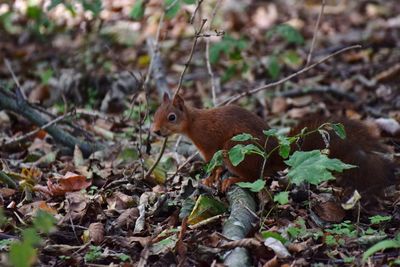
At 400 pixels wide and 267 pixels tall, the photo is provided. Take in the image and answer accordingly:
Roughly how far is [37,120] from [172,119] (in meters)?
1.22

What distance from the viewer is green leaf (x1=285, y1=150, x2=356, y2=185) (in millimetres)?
3039

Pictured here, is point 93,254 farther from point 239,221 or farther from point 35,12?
point 35,12

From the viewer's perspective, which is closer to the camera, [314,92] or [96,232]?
[96,232]

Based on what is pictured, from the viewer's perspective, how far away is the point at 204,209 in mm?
3627

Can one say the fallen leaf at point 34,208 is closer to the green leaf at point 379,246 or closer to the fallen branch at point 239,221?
the fallen branch at point 239,221

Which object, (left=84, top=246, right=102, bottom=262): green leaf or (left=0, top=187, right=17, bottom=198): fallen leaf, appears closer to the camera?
(left=84, top=246, right=102, bottom=262): green leaf

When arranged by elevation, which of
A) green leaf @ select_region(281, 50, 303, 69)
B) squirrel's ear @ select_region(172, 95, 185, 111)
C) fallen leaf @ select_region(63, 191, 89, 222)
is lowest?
green leaf @ select_region(281, 50, 303, 69)

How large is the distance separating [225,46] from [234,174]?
99.3 inches

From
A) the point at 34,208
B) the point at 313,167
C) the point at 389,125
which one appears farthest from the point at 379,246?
the point at 389,125

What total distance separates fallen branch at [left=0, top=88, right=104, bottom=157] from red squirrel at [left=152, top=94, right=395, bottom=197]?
0.79 metres

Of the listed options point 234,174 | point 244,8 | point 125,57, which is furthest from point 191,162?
point 244,8

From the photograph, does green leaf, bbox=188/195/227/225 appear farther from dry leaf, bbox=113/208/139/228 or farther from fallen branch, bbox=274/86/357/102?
fallen branch, bbox=274/86/357/102

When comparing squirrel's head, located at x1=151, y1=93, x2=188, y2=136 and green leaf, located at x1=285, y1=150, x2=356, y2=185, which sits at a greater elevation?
green leaf, located at x1=285, y1=150, x2=356, y2=185

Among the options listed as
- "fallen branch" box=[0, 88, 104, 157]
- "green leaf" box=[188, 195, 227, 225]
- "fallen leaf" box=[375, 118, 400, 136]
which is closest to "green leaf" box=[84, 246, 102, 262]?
"green leaf" box=[188, 195, 227, 225]
